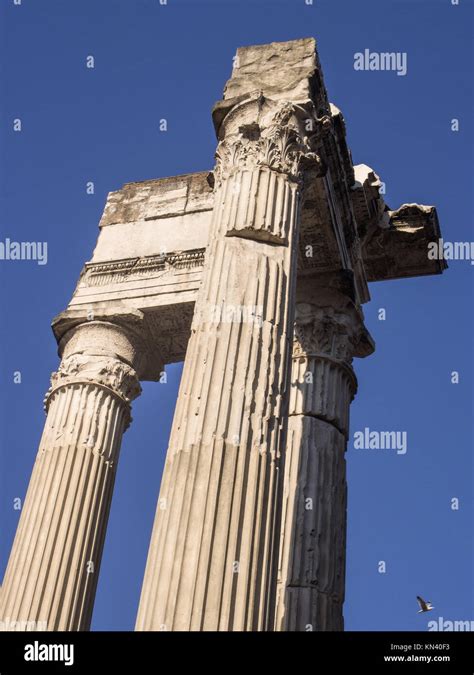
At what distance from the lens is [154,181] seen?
22.0 meters

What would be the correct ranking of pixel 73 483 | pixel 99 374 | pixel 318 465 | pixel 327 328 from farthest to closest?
pixel 99 374
pixel 327 328
pixel 73 483
pixel 318 465

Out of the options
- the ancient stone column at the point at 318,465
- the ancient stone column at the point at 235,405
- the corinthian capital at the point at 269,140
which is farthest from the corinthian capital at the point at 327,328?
the ancient stone column at the point at 235,405

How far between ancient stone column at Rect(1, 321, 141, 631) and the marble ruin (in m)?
0.03

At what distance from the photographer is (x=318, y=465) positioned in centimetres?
1625

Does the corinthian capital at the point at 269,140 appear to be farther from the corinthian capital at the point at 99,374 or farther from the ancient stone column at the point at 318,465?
the corinthian capital at the point at 99,374

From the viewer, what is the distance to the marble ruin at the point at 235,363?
35.7ft

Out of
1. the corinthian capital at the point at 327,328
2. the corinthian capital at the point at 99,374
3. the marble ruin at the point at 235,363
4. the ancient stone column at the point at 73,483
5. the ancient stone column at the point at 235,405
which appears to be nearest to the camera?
the ancient stone column at the point at 235,405

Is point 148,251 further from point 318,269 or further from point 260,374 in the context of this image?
point 260,374

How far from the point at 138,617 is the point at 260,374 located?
3222 mm

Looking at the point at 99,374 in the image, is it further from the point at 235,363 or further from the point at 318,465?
the point at 235,363

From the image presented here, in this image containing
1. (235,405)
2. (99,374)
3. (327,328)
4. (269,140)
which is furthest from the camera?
(99,374)

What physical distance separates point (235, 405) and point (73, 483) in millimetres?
6072

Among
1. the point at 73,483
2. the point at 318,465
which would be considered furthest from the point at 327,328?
the point at 73,483

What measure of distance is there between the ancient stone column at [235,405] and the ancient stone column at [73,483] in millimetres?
5200
